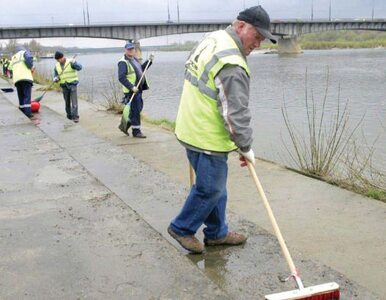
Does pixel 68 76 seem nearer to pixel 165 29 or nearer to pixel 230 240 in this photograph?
pixel 230 240

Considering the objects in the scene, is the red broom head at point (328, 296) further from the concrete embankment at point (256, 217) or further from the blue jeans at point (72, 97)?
the blue jeans at point (72, 97)

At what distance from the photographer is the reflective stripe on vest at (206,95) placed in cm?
318

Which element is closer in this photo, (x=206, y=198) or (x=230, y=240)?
(x=206, y=198)

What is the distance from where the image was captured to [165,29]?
64.4m

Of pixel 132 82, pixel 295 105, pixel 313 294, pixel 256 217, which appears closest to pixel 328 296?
pixel 313 294

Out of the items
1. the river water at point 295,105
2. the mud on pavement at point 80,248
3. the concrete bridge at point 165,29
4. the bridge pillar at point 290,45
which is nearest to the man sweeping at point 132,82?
the river water at point 295,105

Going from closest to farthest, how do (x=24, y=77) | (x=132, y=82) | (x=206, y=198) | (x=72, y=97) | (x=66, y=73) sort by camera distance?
(x=206, y=198) < (x=132, y=82) < (x=24, y=77) < (x=66, y=73) < (x=72, y=97)

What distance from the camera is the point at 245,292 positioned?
3.23 m

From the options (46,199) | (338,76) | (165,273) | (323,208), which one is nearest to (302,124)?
(323,208)

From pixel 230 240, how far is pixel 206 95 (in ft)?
4.13

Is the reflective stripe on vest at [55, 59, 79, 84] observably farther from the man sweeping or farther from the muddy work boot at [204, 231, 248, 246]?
the muddy work boot at [204, 231, 248, 246]

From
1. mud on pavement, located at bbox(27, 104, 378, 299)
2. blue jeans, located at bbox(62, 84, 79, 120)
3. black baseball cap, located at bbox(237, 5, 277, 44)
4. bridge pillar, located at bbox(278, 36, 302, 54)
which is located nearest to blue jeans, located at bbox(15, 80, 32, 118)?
blue jeans, located at bbox(62, 84, 79, 120)

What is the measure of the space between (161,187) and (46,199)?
1222 mm

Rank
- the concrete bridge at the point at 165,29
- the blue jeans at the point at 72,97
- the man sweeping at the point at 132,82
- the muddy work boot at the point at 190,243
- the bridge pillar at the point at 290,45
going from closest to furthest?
the muddy work boot at the point at 190,243
the man sweeping at the point at 132,82
the blue jeans at the point at 72,97
the concrete bridge at the point at 165,29
the bridge pillar at the point at 290,45
